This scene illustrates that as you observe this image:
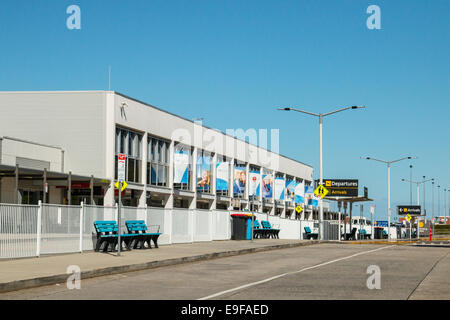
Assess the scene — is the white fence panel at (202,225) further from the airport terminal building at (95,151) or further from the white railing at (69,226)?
the airport terminal building at (95,151)

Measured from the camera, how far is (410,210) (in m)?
110

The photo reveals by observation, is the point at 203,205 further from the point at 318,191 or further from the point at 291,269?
the point at 291,269

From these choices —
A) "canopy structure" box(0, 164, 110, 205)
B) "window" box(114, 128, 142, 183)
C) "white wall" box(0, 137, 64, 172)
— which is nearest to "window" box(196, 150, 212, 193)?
"window" box(114, 128, 142, 183)

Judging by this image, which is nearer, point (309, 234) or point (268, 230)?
point (268, 230)

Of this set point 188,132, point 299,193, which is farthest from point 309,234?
point 299,193

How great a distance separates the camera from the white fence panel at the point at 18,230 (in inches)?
785

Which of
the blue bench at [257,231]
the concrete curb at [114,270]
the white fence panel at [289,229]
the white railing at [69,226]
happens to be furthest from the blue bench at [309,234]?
the concrete curb at [114,270]

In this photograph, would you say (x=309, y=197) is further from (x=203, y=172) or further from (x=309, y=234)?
(x=309, y=234)

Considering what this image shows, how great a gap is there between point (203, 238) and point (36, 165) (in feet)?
37.7

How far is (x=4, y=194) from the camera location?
40719 millimetres

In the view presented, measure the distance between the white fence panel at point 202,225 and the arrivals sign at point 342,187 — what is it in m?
36.1

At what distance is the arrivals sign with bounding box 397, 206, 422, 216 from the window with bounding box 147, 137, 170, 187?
6610 centimetres

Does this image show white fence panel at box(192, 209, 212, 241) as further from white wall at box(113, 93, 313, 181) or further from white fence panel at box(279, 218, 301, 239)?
white fence panel at box(279, 218, 301, 239)

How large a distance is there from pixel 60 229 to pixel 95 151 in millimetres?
19996
